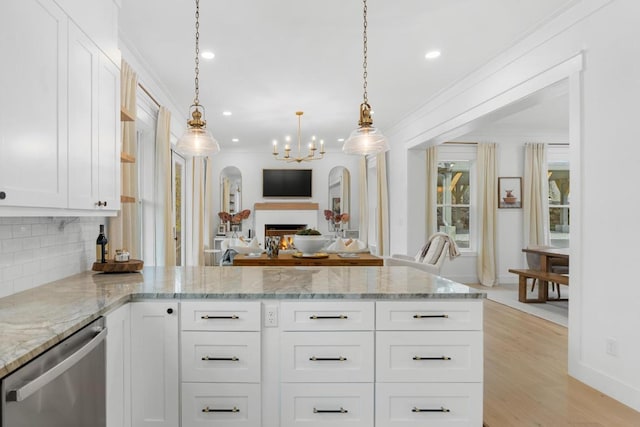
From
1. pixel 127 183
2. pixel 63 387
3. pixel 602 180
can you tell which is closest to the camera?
pixel 63 387

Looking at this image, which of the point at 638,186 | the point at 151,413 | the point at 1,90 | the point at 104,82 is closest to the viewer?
the point at 1,90

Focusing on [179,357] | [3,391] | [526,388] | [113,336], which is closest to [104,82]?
[113,336]

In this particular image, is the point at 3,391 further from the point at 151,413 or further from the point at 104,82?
the point at 104,82

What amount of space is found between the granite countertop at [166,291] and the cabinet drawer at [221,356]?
0.65 ft

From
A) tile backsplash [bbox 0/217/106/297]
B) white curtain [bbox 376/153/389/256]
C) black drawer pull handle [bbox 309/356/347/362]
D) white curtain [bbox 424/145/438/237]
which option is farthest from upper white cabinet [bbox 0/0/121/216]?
white curtain [bbox 424/145/438/237]

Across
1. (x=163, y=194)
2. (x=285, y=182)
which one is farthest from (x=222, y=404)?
(x=285, y=182)

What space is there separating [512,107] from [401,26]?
1.42 m

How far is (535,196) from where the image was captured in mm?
Result: 6754

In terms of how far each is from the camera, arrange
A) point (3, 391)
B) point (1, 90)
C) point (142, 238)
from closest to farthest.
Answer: point (3, 391) → point (1, 90) → point (142, 238)

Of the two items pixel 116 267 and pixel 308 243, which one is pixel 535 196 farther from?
pixel 116 267

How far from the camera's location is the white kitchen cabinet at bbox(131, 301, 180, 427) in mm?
1874

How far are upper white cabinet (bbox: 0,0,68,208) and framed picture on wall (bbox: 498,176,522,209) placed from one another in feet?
22.3

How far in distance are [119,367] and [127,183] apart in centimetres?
176

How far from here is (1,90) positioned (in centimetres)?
134
